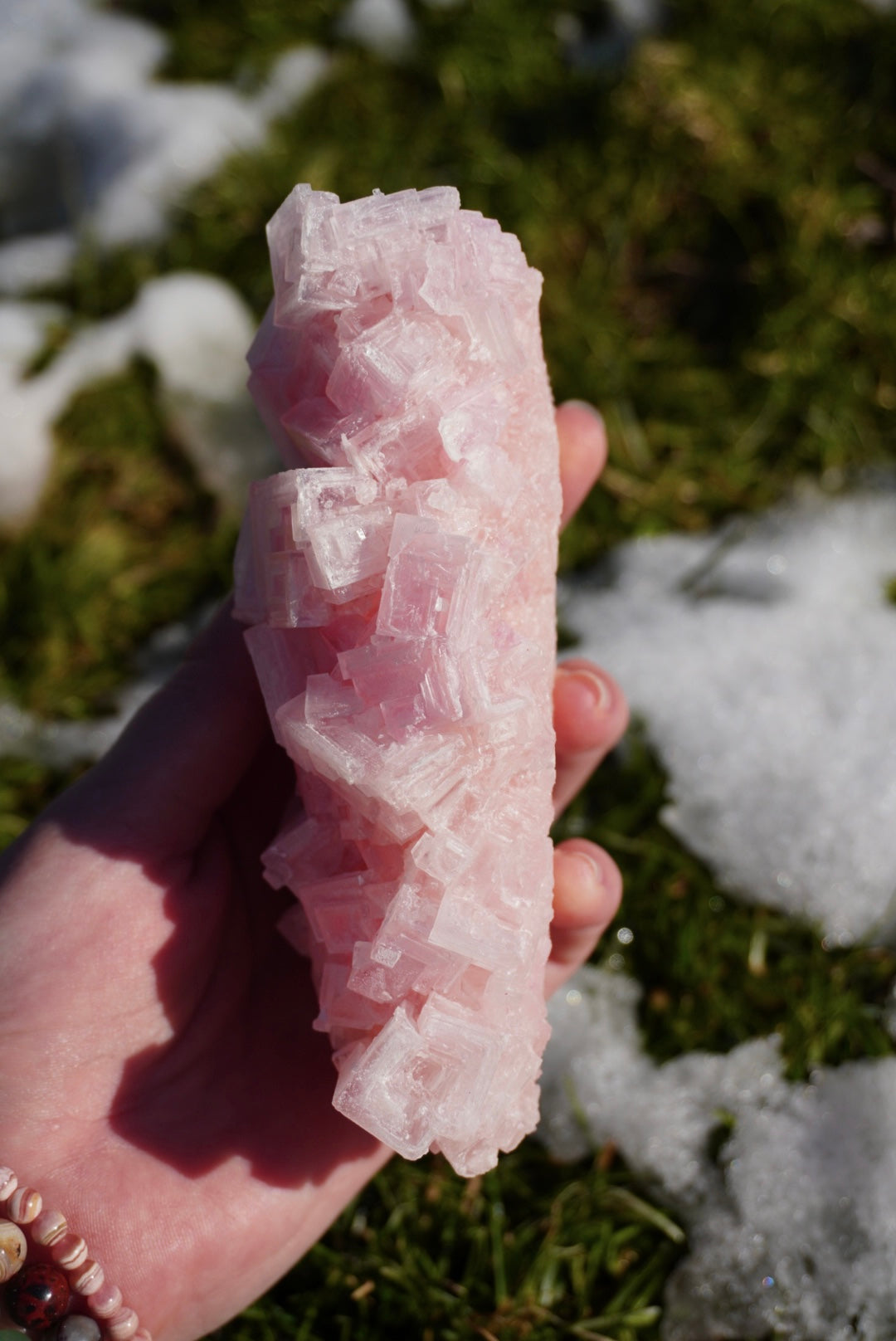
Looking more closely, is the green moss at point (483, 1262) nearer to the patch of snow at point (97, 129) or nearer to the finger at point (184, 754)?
the finger at point (184, 754)

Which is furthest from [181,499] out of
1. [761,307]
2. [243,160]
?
[761,307]

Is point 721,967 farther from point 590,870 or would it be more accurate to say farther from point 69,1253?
point 69,1253

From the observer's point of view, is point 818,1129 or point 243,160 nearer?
point 818,1129

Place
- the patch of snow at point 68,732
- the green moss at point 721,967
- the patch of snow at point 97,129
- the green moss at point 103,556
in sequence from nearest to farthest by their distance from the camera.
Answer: the green moss at point 721,967, the patch of snow at point 68,732, the green moss at point 103,556, the patch of snow at point 97,129

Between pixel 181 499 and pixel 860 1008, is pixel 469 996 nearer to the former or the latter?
pixel 860 1008

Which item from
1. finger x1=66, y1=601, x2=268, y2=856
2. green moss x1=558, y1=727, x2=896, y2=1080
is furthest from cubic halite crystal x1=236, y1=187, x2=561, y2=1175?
green moss x1=558, y1=727, x2=896, y2=1080

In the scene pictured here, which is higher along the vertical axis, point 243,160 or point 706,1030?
point 243,160

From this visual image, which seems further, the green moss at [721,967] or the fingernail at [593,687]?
the green moss at [721,967]

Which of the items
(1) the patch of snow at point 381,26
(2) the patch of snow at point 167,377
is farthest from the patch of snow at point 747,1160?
(1) the patch of snow at point 381,26
